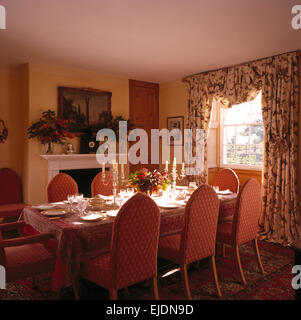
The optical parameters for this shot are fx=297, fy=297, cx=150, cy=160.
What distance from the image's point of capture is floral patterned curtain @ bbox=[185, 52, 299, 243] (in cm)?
438

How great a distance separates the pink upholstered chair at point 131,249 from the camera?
2072 mm

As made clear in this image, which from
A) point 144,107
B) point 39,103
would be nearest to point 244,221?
point 39,103

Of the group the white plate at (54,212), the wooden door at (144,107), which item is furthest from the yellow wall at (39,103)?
the white plate at (54,212)

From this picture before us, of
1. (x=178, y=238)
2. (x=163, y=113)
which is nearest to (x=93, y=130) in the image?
(x=163, y=113)

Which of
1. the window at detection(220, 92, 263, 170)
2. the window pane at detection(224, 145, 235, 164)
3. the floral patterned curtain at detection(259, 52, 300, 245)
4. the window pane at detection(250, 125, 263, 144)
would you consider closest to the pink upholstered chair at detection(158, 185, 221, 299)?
the floral patterned curtain at detection(259, 52, 300, 245)

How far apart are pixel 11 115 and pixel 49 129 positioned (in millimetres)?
954

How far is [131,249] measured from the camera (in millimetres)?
2145

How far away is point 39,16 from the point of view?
315 cm

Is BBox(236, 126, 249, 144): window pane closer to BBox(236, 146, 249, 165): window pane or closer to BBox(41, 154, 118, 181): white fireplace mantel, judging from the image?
BBox(236, 146, 249, 165): window pane

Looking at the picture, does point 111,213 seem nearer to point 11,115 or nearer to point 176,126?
point 11,115

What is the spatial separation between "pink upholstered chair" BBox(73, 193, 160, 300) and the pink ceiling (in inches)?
78.9

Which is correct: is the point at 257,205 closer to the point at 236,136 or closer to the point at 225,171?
the point at 225,171

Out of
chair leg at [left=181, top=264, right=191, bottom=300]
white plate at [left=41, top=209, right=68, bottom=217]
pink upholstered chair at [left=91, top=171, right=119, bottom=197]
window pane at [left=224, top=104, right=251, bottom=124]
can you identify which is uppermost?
window pane at [left=224, top=104, right=251, bottom=124]

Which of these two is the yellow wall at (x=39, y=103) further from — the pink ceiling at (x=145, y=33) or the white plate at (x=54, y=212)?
the white plate at (x=54, y=212)
